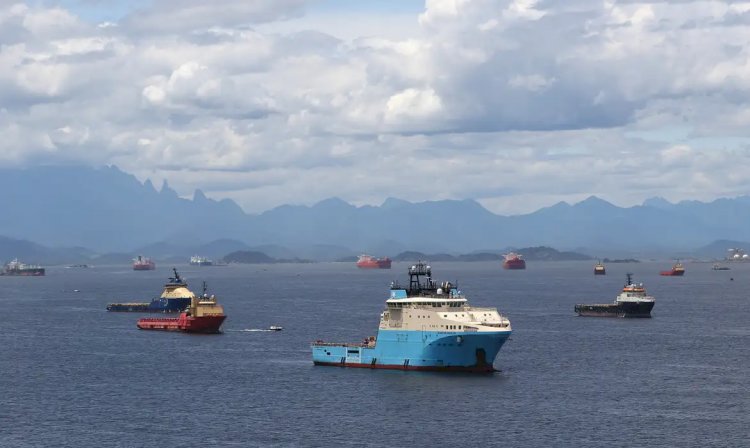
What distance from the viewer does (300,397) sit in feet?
330

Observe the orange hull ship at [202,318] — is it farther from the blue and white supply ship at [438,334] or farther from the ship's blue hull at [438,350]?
the ship's blue hull at [438,350]

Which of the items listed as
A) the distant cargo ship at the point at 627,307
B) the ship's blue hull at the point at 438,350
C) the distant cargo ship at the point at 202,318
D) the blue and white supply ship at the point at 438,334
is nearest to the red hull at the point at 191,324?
the distant cargo ship at the point at 202,318

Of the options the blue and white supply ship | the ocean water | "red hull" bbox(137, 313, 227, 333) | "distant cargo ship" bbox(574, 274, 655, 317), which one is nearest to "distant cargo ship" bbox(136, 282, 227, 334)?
"red hull" bbox(137, 313, 227, 333)

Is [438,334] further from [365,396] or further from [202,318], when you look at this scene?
[202,318]

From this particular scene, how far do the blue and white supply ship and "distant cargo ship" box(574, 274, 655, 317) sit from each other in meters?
84.7

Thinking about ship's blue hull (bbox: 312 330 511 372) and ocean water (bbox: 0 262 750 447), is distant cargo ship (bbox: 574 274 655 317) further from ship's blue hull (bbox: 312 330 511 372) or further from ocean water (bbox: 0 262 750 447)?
ship's blue hull (bbox: 312 330 511 372)

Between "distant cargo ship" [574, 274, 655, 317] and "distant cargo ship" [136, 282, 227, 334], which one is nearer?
"distant cargo ship" [136, 282, 227, 334]

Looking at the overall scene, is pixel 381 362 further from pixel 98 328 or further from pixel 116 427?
pixel 98 328

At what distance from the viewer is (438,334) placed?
108 metres

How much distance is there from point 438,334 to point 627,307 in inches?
3567

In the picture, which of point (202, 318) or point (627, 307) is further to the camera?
point (627, 307)

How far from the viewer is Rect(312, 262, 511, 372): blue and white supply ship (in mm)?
107750

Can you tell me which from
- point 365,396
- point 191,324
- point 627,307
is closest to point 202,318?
point 191,324

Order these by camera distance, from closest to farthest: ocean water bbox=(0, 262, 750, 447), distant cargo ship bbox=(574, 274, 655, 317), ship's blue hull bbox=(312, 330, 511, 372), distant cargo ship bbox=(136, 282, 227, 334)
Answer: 1. ocean water bbox=(0, 262, 750, 447)
2. ship's blue hull bbox=(312, 330, 511, 372)
3. distant cargo ship bbox=(136, 282, 227, 334)
4. distant cargo ship bbox=(574, 274, 655, 317)
